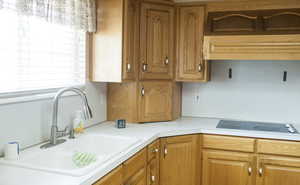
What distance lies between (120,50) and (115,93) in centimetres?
55

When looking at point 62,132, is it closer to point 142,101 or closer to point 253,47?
point 142,101

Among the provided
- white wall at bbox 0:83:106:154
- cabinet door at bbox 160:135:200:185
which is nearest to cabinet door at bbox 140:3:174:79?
cabinet door at bbox 160:135:200:185

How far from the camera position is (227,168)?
2760mm

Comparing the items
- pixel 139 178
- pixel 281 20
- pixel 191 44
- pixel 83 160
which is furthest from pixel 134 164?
pixel 281 20

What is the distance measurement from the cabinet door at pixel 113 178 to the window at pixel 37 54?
2.50 feet

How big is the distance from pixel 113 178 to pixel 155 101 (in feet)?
4.30

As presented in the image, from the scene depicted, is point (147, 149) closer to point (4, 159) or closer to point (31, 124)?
point (31, 124)

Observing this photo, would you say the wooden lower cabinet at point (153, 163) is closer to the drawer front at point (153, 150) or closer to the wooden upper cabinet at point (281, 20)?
the drawer front at point (153, 150)

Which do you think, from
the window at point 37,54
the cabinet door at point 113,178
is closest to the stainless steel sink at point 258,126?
the cabinet door at point 113,178

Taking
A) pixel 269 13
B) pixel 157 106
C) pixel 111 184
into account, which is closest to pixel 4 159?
pixel 111 184

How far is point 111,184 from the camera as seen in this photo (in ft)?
5.73

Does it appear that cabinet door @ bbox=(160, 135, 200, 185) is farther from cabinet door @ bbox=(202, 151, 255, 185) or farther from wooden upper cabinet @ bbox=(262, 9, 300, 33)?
wooden upper cabinet @ bbox=(262, 9, 300, 33)

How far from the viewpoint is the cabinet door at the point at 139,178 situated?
6.80 ft

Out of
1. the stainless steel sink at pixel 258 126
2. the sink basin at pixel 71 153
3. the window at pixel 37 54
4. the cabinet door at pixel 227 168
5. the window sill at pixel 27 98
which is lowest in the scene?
the cabinet door at pixel 227 168
